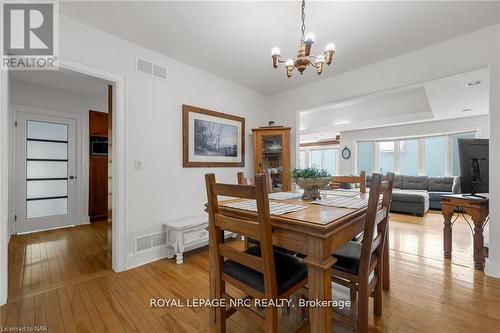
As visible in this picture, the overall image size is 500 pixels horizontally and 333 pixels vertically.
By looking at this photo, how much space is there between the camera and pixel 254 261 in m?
1.14

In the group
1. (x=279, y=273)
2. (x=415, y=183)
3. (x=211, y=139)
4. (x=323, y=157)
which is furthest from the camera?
(x=323, y=157)

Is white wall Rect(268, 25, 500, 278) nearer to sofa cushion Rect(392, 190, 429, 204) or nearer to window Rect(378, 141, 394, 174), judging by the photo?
sofa cushion Rect(392, 190, 429, 204)

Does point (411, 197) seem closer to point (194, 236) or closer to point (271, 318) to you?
point (194, 236)

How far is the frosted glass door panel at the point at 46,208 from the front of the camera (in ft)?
12.3

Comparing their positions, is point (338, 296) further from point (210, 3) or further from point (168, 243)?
point (210, 3)

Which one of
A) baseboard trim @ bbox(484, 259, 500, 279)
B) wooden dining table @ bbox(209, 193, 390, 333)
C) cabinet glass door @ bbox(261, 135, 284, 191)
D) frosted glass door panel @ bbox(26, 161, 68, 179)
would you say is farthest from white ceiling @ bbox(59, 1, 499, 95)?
frosted glass door panel @ bbox(26, 161, 68, 179)

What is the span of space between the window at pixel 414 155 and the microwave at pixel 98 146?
24.7ft

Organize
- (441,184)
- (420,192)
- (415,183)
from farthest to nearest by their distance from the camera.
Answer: (415,183)
(441,184)
(420,192)

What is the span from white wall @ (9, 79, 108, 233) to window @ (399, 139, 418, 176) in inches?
325

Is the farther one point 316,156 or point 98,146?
point 316,156

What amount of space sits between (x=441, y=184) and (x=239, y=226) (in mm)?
7023

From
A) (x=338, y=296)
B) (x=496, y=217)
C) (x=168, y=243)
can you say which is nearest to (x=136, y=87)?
(x=168, y=243)

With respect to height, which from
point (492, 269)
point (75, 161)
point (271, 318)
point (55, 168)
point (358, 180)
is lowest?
point (492, 269)

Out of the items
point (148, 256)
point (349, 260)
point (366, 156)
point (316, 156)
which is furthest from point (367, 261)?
point (316, 156)
